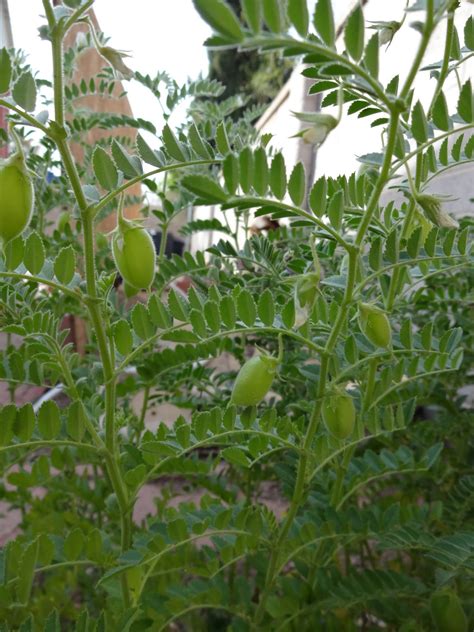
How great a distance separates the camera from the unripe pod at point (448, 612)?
0.43 metres

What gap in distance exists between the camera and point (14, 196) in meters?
0.33

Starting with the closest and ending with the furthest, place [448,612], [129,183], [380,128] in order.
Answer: [129,183] < [448,612] < [380,128]

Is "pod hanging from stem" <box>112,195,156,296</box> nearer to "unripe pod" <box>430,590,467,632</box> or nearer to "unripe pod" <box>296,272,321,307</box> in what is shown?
"unripe pod" <box>296,272,321,307</box>

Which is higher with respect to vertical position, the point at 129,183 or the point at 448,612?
the point at 129,183

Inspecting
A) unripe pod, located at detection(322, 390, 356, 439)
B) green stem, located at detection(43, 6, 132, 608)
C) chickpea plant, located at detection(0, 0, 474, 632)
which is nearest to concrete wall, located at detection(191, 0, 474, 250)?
chickpea plant, located at detection(0, 0, 474, 632)

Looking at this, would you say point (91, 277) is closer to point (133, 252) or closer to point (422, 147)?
point (133, 252)

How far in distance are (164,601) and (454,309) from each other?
572mm

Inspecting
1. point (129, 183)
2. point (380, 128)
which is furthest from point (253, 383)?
point (380, 128)

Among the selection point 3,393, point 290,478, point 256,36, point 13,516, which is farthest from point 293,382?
point 3,393

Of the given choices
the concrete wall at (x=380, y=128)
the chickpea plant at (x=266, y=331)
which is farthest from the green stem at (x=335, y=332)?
the concrete wall at (x=380, y=128)

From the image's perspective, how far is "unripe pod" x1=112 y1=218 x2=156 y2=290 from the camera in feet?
1.21

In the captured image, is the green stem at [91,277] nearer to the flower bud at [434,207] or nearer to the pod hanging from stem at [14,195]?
the pod hanging from stem at [14,195]

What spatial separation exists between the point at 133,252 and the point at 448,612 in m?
0.36

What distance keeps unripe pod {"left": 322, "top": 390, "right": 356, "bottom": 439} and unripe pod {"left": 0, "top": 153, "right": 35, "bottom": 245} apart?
0.24 meters
